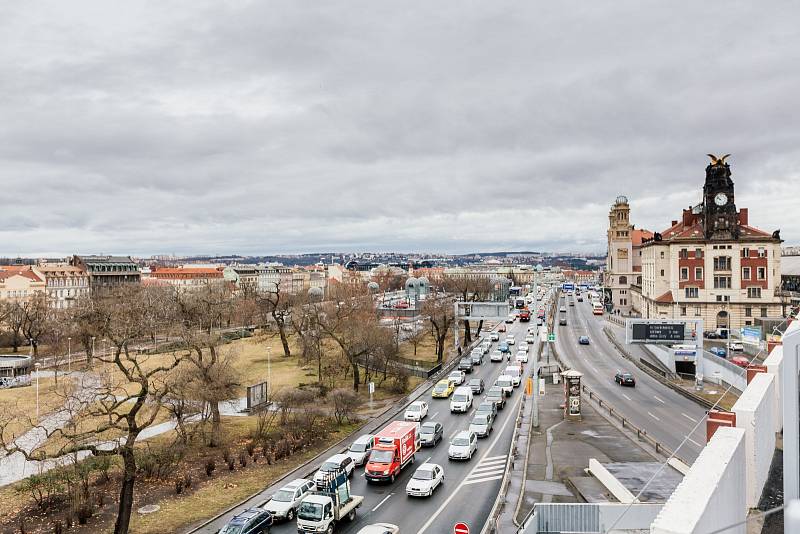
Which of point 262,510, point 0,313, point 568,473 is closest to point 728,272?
point 568,473

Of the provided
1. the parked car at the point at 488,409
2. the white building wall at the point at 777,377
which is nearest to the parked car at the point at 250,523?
the white building wall at the point at 777,377

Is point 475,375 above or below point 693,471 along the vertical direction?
below

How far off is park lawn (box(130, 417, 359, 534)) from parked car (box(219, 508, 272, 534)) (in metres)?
3.59

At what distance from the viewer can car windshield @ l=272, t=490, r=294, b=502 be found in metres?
27.4

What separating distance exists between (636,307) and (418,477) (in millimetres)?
119701

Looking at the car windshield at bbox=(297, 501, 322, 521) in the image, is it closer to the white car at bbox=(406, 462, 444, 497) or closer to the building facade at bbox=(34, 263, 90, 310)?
the white car at bbox=(406, 462, 444, 497)

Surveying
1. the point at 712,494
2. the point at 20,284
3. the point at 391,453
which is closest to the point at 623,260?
the point at 391,453

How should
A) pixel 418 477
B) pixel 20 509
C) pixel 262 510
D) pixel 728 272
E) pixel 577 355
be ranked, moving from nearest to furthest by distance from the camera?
pixel 262 510 → pixel 20 509 → pixel 418 477 → pixel 577 355 → pixel 728 272

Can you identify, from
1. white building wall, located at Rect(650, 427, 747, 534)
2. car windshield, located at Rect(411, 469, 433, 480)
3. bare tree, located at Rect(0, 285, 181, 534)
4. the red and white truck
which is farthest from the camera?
the red and white truck

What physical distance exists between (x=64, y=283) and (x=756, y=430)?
174 m

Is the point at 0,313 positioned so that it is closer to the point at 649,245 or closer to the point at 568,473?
the point at 568,473

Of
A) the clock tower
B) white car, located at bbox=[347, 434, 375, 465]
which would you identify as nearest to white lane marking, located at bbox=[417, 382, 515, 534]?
white car, located at bbox=[347, 434, 375, 465]

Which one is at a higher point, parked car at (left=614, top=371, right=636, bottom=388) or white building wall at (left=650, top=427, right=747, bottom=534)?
white building wall at (left=650, top=427, right=747, bottom=534)

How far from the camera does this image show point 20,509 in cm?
2827
